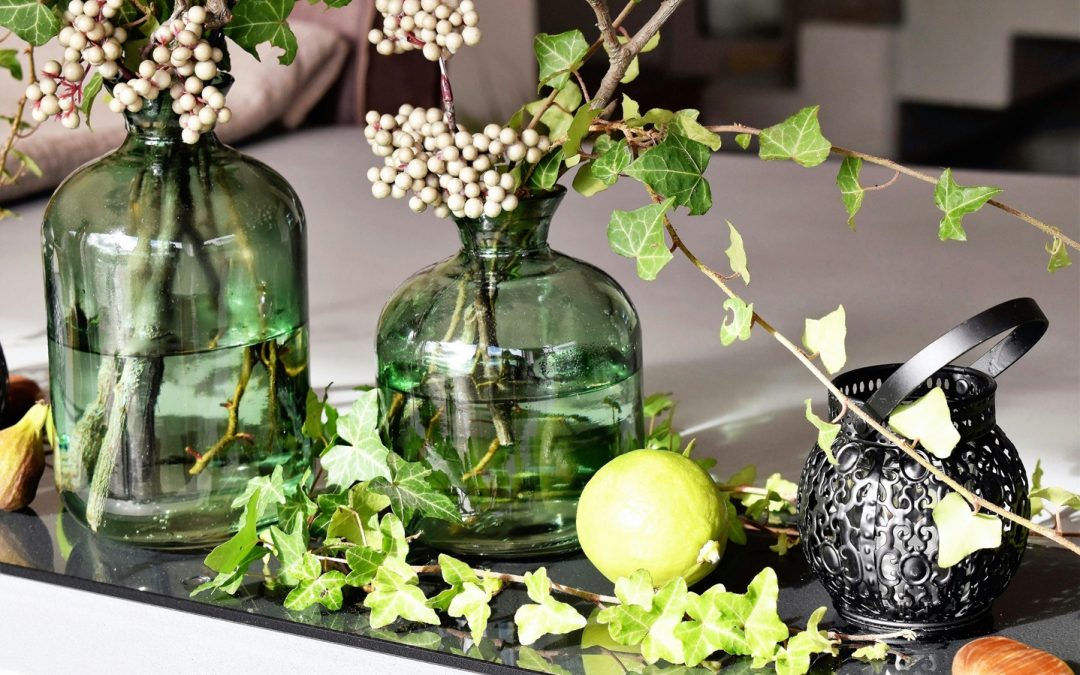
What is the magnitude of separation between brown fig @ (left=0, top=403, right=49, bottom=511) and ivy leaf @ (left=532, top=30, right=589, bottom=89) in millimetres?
362

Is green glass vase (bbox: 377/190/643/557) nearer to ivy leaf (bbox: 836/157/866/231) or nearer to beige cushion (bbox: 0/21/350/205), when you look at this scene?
ivy leaf (bbox: 836/157/866/231)

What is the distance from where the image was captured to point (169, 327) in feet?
2.20

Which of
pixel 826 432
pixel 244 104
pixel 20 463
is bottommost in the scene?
pixel 244 104

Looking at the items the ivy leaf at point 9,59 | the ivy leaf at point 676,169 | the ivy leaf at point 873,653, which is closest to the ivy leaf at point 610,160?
the ivy leaf at point 676,169

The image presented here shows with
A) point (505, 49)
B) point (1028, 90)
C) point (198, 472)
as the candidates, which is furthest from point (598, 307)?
point (505, 49)

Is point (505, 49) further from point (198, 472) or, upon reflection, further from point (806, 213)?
point (198, 472)

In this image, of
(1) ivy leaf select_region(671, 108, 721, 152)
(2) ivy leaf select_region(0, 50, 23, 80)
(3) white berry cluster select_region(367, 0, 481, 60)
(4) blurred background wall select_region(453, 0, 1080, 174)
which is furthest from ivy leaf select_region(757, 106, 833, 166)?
(4) blurred background wall select_region(453, 0, 1080, 174)

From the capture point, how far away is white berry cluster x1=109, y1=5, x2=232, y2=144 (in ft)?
2.00

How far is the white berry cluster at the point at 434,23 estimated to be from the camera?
0.59 meters

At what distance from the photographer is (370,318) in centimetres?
123

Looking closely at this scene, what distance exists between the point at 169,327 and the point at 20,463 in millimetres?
159

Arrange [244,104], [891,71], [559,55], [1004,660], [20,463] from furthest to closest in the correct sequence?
1. [891,71]
2. [244,104]
3. [20,463]
4. [559,55]
5. [1004,660]

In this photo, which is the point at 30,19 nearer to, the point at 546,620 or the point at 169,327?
the point at 169,327

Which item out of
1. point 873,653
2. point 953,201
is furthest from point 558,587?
point 953,201
